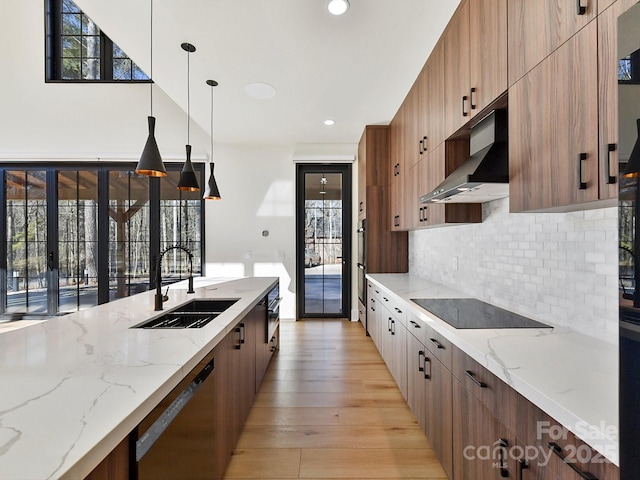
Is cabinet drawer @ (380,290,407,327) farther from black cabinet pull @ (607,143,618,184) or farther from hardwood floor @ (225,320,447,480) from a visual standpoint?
black cabinet pull @ (607,143,618,184)

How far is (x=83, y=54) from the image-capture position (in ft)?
14.8

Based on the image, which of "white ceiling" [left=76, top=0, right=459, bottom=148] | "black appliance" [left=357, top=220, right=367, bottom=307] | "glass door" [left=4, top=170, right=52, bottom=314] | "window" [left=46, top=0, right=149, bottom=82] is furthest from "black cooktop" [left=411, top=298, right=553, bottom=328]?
"glass door" [left=4, top=170, right=52, bottom=314]

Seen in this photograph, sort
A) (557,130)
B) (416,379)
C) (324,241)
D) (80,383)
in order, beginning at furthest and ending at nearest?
(324,241)
(416,379)
(557,130)
(80,383)

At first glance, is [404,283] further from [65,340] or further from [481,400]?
[65,340]

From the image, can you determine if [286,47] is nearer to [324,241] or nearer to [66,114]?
[324,241]

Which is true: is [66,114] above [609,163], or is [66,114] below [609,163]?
above

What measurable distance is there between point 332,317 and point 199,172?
10.4ft

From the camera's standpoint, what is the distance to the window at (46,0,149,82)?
4496mm

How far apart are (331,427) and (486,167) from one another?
1970 mm

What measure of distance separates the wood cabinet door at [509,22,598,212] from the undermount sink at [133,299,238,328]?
6.01ft

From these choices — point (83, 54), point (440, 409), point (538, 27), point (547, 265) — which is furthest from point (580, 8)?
point (83, 54)

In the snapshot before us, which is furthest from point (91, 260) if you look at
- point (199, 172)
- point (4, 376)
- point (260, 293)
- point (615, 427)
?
point (615, 427)

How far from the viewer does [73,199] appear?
4695 mm

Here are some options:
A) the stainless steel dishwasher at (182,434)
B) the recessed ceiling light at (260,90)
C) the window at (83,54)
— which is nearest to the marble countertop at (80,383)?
the stainless steel dishwasher at (182,434)
